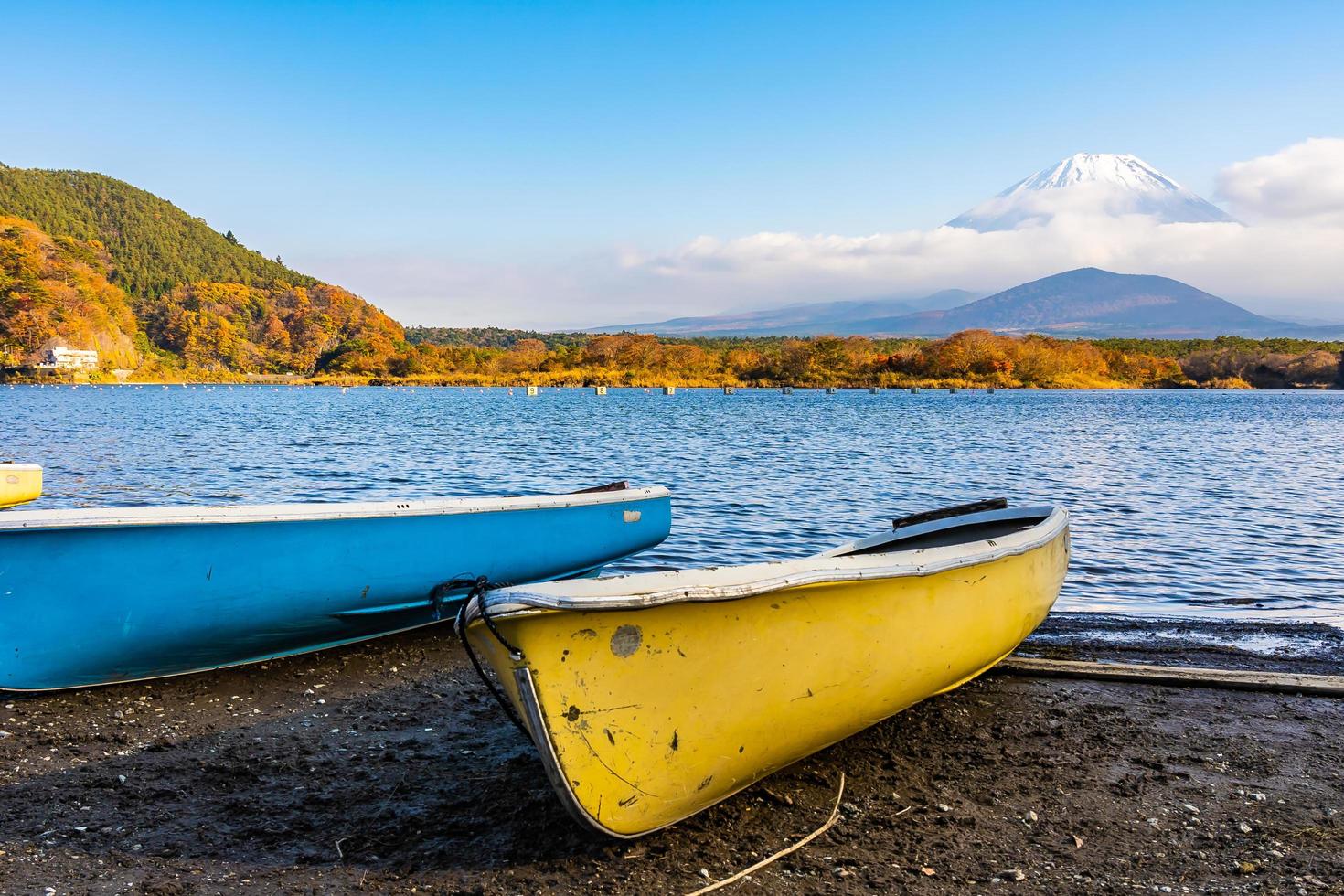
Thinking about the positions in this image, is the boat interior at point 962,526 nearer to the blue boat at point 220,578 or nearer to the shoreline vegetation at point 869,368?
the blue boat at point 220,578

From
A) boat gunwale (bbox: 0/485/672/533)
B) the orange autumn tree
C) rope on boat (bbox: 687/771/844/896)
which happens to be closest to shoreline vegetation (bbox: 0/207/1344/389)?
the orange autumn tree

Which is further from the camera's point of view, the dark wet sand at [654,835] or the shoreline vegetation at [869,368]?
the shoreline vegetation at [869,368]

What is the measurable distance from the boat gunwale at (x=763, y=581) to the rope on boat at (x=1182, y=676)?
50.3 inches

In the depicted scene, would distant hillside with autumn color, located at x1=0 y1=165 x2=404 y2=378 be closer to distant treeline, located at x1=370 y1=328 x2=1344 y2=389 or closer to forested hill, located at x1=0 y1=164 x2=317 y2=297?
forested hill, located at x1=0 y1=164 x2=317 y2=297

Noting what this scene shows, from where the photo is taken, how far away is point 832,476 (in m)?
21.4

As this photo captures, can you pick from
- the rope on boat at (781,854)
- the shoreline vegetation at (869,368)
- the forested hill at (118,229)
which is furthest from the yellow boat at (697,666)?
the forested hill at (118,229)

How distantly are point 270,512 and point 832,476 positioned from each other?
1664cm

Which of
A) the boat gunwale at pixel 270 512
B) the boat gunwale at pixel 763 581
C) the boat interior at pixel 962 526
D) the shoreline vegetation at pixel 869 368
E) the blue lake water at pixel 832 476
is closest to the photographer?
the boat gunwale at pixel 763 581

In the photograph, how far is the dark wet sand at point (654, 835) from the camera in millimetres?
3482

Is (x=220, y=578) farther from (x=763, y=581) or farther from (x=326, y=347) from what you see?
(x=326, y=347)

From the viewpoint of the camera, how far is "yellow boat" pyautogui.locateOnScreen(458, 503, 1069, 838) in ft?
10.6

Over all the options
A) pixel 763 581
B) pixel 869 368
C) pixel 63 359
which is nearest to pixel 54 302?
pixel 63 359

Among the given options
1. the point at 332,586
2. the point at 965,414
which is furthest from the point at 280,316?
the point at 332,586

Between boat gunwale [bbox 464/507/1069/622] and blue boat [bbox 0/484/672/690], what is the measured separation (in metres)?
1.78
